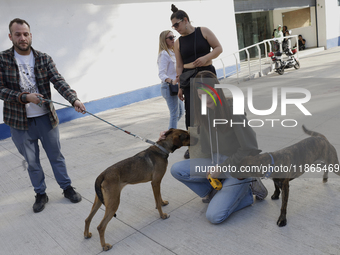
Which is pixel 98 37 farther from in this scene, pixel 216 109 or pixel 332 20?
pixel 332 20

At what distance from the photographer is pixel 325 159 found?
9.12 ft

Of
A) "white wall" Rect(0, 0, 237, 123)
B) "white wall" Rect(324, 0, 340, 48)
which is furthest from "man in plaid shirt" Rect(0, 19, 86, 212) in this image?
"white wall" Rect(324, 0, 340, 48)

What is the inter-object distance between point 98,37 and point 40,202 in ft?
21.0

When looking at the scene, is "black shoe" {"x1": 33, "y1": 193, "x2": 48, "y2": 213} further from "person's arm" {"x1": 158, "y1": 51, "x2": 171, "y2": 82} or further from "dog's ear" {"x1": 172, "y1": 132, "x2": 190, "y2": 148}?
"person's arm" {"x1": 158, "y1": 51, "x2": 171, "y2": 82}

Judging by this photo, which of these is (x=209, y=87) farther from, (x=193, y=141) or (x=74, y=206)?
(x=74, y=206)

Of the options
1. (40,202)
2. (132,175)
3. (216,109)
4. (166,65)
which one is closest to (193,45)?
(166,65)

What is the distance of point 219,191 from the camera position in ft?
9.23

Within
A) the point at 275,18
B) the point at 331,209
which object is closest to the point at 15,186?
the point at 331,209

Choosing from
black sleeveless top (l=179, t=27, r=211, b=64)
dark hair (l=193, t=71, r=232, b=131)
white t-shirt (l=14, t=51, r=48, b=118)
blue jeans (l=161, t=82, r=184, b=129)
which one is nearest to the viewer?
dark hair (l=193, t=71, r=232, b=131)

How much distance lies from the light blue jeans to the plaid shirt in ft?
4.89

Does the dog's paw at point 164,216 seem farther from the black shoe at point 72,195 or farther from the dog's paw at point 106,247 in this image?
the black shoe at point 72,195

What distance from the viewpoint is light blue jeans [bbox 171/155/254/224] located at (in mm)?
2641

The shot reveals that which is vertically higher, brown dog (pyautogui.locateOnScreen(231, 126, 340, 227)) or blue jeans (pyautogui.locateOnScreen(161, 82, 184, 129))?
blue jeans (pyautogui.locateOnScreen(161, 82, 184, 129))

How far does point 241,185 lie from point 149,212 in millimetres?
1024
